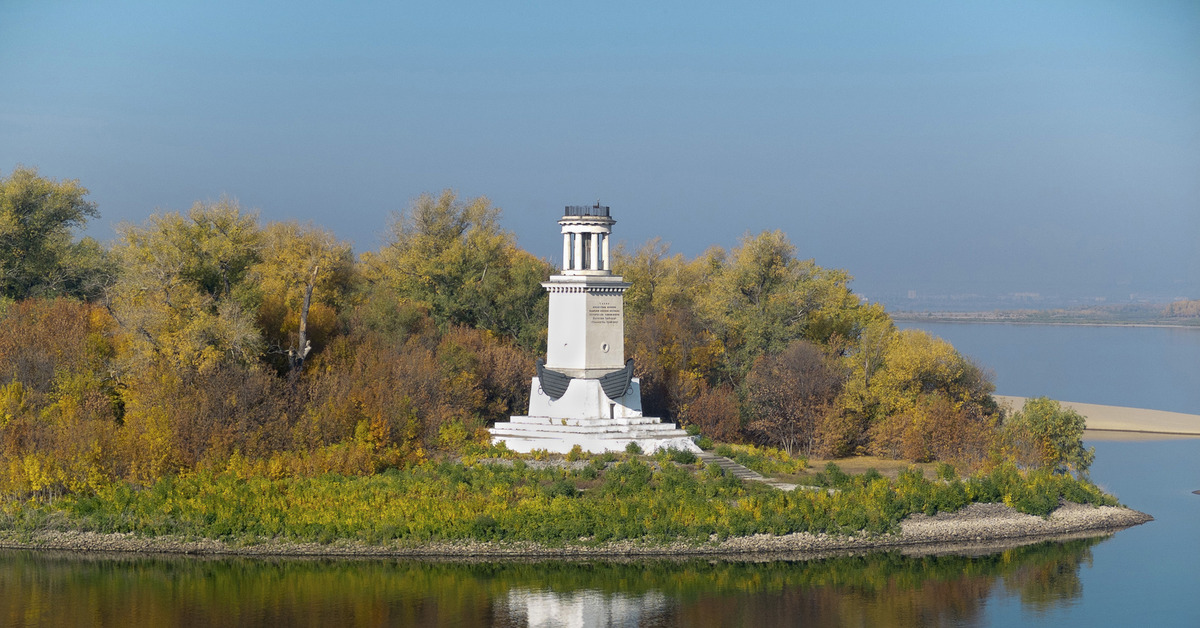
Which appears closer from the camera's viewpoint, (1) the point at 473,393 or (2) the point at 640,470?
(2) the point at 640,470

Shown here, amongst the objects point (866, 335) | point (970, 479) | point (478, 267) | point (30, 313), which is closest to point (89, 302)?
point (30, 313)

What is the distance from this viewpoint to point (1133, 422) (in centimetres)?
6912

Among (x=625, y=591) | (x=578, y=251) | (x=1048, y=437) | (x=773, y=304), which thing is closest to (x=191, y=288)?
(x=578, y=251)

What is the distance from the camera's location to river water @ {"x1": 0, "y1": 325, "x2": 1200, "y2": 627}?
2742cm

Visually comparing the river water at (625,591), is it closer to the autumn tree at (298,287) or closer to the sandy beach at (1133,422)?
the autumn tree at (298,287)

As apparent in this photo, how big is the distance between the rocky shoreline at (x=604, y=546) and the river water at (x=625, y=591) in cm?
52

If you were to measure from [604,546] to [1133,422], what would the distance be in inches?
1821

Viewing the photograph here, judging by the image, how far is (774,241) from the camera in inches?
2133

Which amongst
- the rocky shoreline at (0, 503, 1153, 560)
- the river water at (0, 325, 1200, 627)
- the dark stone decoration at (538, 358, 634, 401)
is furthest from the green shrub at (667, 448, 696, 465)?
the river water at (0, 325, 1200, 627)

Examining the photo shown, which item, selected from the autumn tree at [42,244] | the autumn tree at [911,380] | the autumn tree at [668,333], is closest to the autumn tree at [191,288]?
the autumn tree at [42,244]

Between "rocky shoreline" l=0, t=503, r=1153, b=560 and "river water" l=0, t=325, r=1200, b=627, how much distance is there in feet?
1.70

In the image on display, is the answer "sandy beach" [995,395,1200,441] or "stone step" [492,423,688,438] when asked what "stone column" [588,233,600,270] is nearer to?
"stone step" [492,423,688,438]

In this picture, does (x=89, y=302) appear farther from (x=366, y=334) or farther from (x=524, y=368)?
(x=524, y=368)

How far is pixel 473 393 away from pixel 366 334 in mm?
5726
